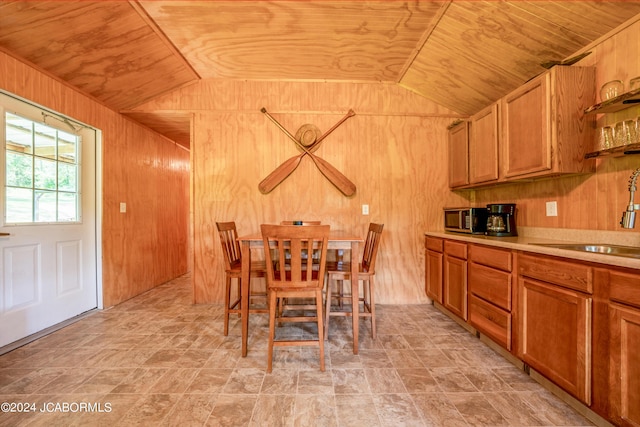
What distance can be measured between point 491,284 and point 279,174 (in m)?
2.24

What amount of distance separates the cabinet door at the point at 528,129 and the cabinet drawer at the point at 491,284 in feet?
2.63

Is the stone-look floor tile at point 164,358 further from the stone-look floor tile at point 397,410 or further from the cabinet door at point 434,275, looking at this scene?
the cabinet door at point 434,275

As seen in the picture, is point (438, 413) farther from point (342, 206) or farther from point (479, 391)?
point (342, 206)

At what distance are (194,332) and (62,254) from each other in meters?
1.47

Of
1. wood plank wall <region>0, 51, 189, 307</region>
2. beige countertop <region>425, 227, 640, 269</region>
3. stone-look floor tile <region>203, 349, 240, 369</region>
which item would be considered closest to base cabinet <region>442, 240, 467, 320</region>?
beige countertop <region>425, 227, 640, 269</region>

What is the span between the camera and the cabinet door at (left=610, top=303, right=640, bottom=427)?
1103 mm

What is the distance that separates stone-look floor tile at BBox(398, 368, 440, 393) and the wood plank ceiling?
2.50 meters

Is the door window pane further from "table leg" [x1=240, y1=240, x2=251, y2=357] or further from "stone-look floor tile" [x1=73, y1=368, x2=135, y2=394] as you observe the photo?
"table leg" [x1=240, y1=240, x2=251, y2=357]

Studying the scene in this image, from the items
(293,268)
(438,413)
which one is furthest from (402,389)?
(293,268)

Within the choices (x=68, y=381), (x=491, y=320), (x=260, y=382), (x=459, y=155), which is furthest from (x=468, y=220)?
(x=68, y=381)

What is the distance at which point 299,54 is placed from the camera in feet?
8.59

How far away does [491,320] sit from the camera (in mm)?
1936

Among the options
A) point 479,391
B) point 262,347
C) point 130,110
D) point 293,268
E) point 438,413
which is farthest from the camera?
point 130,110

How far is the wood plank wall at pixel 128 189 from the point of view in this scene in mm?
2236
